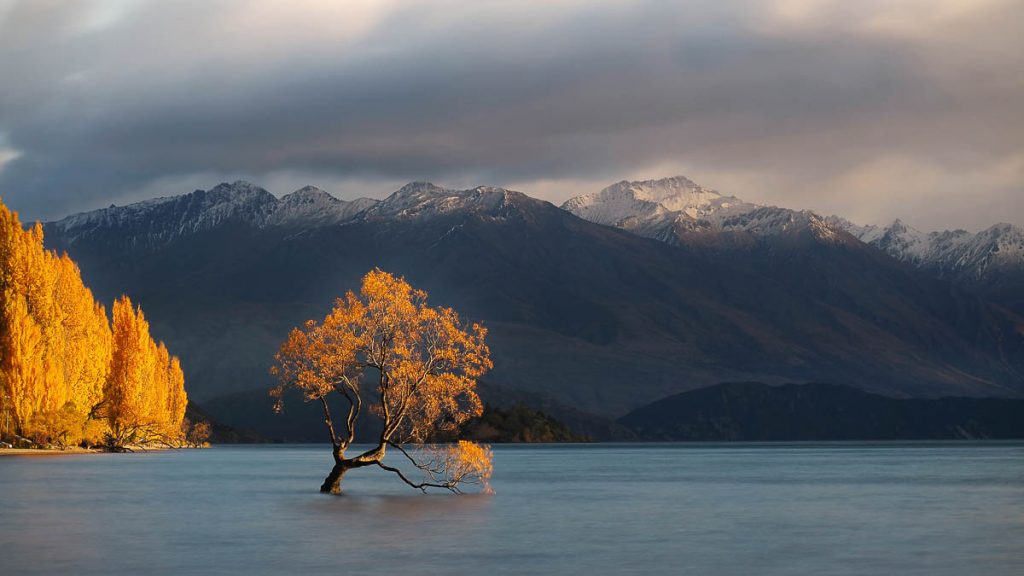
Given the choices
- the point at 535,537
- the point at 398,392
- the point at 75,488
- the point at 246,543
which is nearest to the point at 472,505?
the point at 398,392

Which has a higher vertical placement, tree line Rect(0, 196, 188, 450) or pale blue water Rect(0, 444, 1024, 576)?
tree line Rect(0, 196, 188, 450)

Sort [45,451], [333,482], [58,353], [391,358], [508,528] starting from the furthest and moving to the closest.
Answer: [45,451] < [58,353] < [333,482] < [391,358] < [508,528]

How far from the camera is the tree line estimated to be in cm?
12056

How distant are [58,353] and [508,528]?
8473cm

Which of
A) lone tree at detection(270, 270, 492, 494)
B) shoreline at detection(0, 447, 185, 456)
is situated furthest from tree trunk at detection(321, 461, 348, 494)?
shoreline at detection(0, 447, 185, 456)

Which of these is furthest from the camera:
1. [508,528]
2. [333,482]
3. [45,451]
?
[45,451]

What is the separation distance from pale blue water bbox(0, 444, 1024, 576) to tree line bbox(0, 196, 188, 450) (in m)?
29.6

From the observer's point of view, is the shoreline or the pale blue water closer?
the pale blue water

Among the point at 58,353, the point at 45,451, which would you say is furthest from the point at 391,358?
the point at 45,451

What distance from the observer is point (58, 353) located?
128 meters

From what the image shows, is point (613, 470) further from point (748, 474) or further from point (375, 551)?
point (375, 551)

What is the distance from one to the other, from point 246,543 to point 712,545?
17.4 metres

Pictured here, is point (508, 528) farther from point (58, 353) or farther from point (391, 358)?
point (58, 353)

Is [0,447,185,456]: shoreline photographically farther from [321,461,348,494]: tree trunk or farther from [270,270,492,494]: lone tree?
[270,270,492,494]: lone tree
